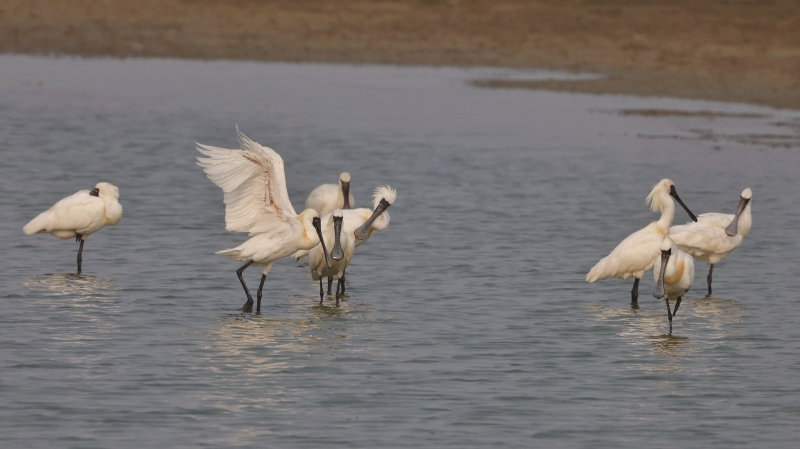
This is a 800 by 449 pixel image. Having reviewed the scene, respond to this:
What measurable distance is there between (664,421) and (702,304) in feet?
13.2

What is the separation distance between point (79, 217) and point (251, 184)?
2177 millimetres

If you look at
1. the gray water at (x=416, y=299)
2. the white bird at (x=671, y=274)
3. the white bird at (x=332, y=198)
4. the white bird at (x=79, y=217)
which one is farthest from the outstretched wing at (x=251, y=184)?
the white bird at (x=671, y=274)

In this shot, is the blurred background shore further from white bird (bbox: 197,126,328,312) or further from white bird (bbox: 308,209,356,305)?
white bird (bbox: 197,126,328,312)

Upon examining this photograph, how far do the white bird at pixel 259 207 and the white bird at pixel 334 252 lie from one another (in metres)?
0.13

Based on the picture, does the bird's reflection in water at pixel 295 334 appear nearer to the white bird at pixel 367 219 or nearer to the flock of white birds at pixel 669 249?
the white bird at pixel 367 219

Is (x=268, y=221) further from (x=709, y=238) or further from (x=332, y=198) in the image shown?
(x=709, y=238)

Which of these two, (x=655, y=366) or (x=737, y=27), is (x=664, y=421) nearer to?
(x=655, y=366)

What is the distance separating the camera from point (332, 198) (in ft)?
48.9

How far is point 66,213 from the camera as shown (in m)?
13.0

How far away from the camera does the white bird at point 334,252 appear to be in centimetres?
1181

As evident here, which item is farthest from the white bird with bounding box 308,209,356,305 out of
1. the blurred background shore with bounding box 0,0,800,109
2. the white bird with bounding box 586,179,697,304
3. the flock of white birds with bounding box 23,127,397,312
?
the blurred background shore with bounding box 0,0,800,109

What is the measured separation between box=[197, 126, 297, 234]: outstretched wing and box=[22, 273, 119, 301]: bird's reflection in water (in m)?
1.22

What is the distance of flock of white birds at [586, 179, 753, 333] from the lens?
36.4 ft

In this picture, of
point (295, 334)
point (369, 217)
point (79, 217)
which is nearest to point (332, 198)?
point (369, 217)
